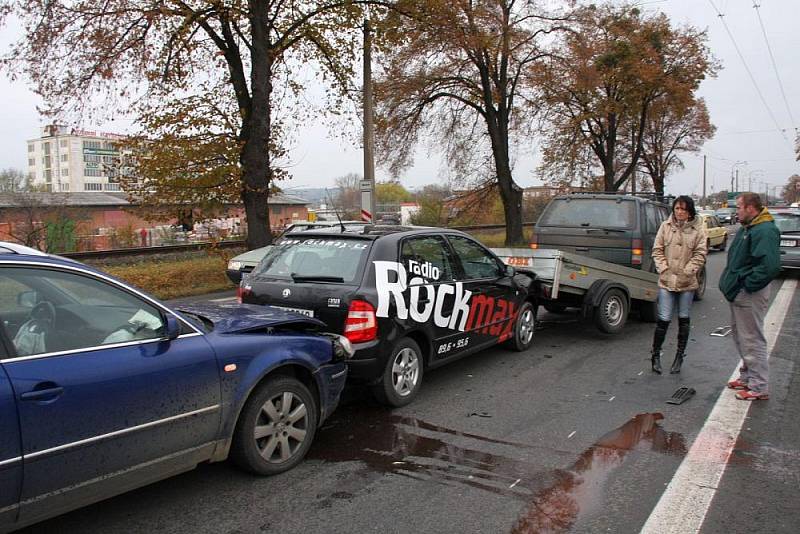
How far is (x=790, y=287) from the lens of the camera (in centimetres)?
1377

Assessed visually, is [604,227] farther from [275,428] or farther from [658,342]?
[275,428]

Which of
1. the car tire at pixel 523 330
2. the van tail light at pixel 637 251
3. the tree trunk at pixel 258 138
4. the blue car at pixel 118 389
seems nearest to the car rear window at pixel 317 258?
the blue car at pixel 118 389

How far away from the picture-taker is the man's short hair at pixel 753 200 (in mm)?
5523

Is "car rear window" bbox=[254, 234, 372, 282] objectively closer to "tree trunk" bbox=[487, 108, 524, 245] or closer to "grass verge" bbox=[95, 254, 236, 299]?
"grass verge" bbox=[95, 254, 236, 299]

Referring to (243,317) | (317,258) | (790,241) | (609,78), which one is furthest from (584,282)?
(609,78)

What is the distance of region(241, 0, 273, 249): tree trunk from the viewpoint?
609 inches

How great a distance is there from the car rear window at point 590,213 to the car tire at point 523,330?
2.70m

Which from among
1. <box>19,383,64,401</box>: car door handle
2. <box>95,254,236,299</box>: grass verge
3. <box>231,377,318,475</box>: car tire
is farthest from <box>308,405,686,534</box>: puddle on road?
<box>95,254,236,299</box>: grass verge

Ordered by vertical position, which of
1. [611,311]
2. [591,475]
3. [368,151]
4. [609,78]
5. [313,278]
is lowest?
[591,475]

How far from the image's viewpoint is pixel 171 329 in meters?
3.49

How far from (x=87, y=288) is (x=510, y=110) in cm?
2462

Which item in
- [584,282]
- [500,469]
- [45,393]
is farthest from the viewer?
[584,282]

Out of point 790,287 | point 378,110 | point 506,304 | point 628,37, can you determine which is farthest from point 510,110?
point 506,304

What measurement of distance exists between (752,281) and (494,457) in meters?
2.90
